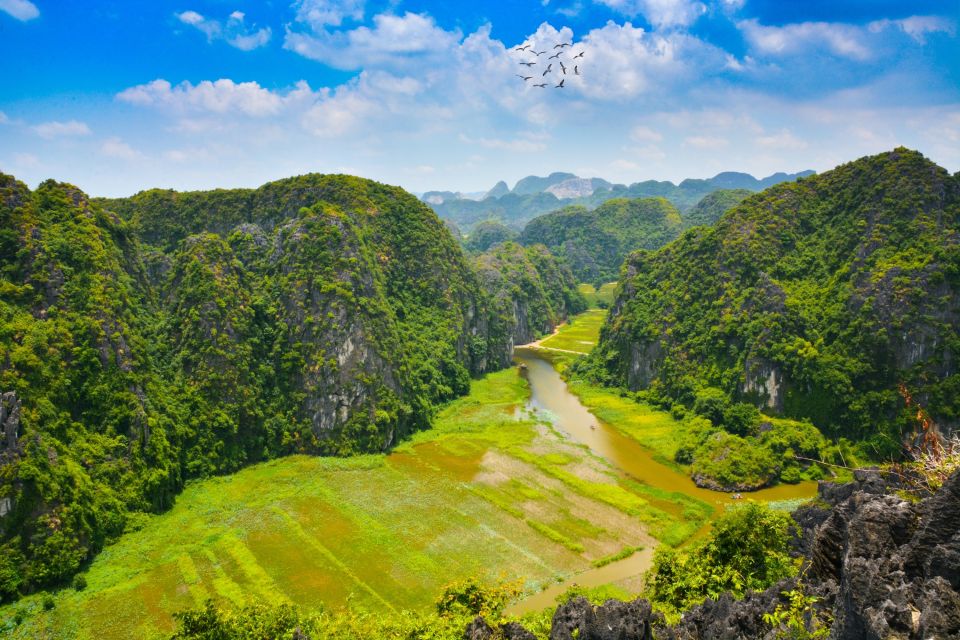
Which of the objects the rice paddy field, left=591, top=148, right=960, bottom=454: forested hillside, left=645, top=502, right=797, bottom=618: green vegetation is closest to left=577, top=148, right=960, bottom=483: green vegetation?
left=591, top=148, right=960, bottom=454: forested hillside

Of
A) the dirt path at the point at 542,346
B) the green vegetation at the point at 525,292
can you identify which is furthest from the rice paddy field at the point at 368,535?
the dirt path at the point at 542,346

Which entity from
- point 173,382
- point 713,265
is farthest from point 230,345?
point 713,265

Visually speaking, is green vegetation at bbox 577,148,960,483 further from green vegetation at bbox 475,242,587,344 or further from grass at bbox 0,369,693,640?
green vegetation at bbox 475,242,587,344

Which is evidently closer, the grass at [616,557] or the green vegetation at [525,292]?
the grass at [616,557]

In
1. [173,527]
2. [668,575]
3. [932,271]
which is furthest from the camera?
[932,271]

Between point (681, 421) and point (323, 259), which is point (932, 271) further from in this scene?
point (323, 259)

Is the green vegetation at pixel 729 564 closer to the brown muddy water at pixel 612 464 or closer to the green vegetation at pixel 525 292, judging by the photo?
the brown muddy water at pixel 612 464
